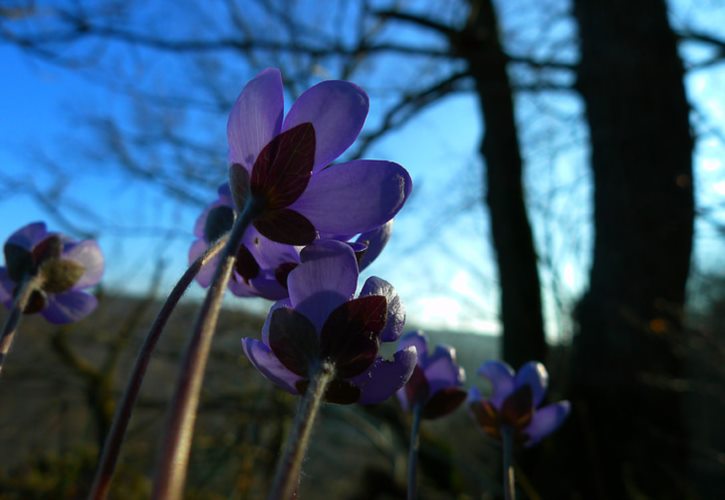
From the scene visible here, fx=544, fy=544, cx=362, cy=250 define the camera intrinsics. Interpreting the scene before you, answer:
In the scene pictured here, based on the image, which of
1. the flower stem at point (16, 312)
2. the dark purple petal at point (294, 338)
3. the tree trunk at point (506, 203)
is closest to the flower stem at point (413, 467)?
the dark purple petal at point (294, 338)

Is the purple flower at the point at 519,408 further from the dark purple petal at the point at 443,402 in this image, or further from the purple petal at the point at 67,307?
the purple petal at the point at 67,307

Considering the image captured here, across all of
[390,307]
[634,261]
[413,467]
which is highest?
[634,261]

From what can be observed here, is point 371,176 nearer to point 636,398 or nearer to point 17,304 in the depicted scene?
point 17,304

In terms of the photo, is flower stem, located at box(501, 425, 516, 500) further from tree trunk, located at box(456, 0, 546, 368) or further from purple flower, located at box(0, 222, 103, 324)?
tree trunk, located at box(456, 0, 546, 368)

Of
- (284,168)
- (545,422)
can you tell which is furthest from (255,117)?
(545,422)

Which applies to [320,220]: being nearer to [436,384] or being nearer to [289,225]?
[289,225]

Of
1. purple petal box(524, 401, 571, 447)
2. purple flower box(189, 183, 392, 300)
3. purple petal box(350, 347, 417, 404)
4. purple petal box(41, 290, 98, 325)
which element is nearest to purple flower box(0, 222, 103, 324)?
purple petal box(41, 290, 98, 325)
